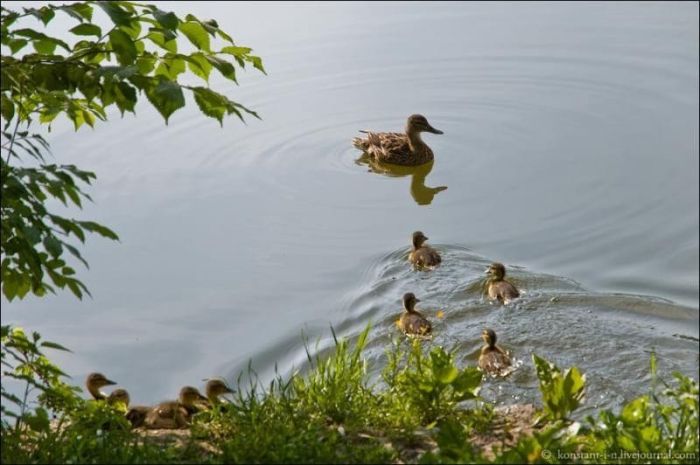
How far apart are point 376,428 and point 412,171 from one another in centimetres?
588

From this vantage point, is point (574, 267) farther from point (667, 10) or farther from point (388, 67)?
point (667, 10)

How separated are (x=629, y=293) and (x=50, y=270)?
157 inches

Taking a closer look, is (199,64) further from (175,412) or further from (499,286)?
(499,286)

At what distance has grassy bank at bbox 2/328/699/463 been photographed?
4.53 meters

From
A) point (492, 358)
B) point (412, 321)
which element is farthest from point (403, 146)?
point (492, 358)

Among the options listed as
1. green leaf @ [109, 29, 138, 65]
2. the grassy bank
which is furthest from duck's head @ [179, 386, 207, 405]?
green leaf @ [109, 29, 138, 65]

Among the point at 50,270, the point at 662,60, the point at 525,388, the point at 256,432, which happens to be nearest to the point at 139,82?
the point at 50,270

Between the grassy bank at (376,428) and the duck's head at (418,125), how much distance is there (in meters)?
5.61

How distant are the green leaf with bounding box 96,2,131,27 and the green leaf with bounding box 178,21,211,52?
1.45 ft

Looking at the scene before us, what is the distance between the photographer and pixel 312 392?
5367mm

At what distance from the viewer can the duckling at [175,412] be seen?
230 inches

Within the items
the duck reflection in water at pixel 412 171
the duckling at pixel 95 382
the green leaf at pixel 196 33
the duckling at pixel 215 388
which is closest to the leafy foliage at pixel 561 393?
the duckling at pixel 215 388

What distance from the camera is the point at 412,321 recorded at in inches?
284

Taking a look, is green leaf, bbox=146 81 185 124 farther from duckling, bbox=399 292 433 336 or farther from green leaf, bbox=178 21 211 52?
duckling, bbox=399 292 433 336
